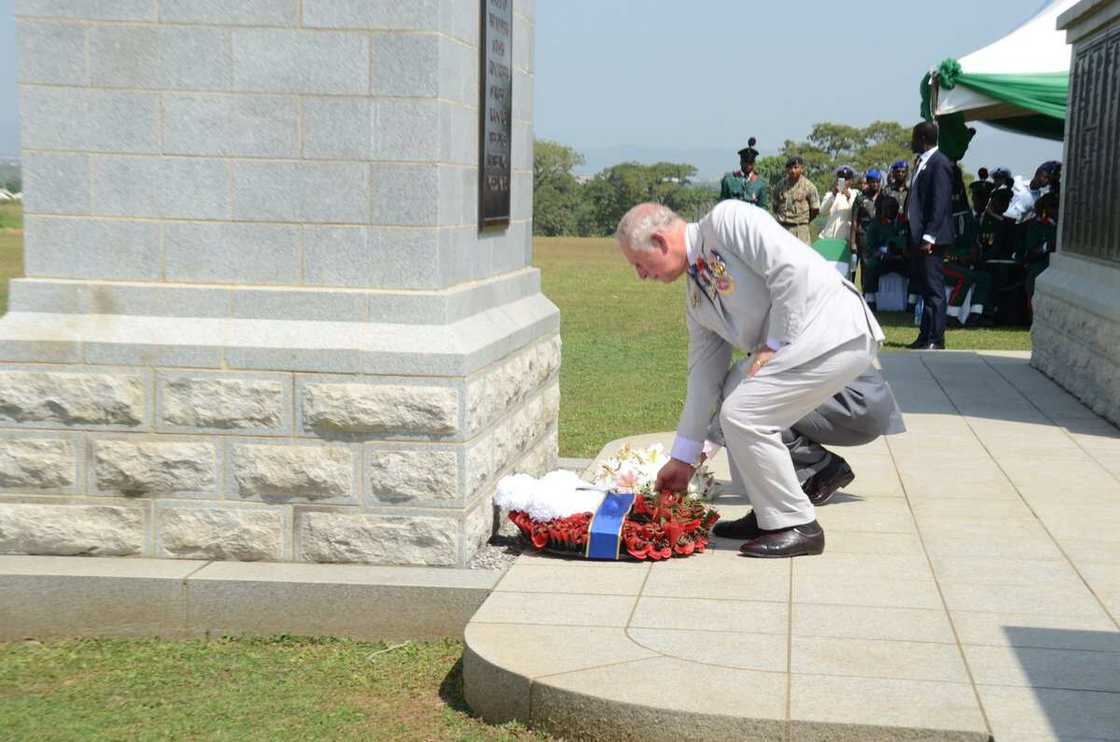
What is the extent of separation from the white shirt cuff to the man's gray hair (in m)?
0.85

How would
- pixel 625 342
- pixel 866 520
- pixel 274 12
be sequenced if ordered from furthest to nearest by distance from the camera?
1. pixel 625 342
2. pixel 866 520
3. pixel 274 12

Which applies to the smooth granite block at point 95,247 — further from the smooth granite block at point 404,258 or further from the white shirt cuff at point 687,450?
the white shirt cuff at point 687,450

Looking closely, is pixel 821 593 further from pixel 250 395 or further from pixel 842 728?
pixel 250 395

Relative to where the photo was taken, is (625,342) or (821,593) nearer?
(821,593)

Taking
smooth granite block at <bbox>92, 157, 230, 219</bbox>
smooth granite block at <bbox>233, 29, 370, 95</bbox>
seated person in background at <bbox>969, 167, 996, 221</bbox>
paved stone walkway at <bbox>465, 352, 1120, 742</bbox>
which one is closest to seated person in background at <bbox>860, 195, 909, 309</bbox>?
seated person in background at <bbox>969, 167, 996, 221</bbox>

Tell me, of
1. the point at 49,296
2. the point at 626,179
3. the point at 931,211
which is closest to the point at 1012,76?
the point at 931,211

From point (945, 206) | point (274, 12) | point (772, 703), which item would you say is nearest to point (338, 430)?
point (274, 12)

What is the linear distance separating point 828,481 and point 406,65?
9.17ft

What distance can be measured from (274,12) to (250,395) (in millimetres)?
1460

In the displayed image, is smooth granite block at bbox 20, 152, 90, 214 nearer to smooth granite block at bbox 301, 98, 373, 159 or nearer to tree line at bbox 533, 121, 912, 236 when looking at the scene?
smooth granite block at bbox 301, 98, 373, 159

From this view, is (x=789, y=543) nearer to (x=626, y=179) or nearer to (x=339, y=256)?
(x=339, y=256)

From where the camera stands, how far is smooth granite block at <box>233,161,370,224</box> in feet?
18.1

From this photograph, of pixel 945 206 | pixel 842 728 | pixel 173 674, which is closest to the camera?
pixel 842 728

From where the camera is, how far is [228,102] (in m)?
5.52
